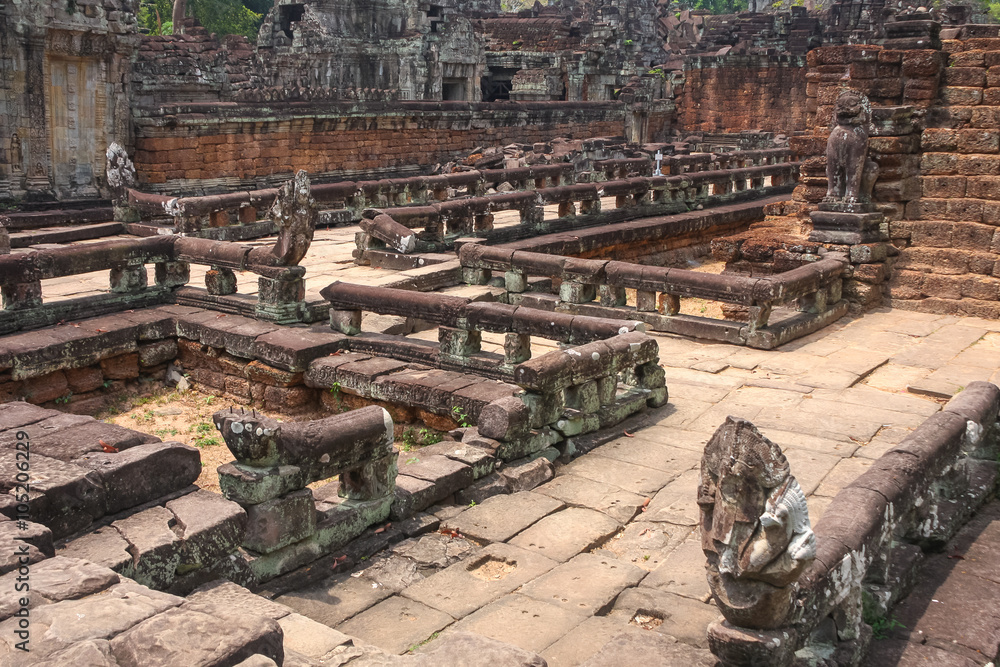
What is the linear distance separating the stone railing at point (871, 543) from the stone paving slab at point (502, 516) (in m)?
1.85

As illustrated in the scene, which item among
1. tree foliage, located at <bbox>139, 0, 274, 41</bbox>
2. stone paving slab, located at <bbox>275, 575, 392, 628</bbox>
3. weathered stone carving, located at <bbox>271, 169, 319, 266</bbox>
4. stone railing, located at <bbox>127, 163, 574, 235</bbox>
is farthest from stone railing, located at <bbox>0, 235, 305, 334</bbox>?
tree foliage, located at <bbox>139, 0, 274, 41</bbox>

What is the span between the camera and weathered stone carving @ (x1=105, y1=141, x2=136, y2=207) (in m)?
15.4

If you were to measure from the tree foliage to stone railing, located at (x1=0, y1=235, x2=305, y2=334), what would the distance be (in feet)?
127

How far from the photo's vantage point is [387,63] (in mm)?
31781

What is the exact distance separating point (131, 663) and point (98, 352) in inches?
253

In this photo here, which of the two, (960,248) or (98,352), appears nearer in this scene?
(98,352)

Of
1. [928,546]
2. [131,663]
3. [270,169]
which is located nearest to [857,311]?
[928,546]

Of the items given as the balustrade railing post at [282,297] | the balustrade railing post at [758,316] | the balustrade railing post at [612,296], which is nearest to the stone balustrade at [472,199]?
the balustrade railing post at [282,297]

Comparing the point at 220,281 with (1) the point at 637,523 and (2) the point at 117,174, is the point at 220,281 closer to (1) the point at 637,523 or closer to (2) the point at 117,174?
(1) the point at 637,523

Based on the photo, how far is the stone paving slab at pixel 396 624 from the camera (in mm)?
4411

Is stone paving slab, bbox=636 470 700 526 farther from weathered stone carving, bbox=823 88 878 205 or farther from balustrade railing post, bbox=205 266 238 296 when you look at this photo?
weathered stone carving, bbox=823 88 878 205

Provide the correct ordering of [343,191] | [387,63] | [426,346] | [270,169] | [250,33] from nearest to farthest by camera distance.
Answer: [426,346]
[343,191]
[270,169]
[387,63]
[250,33]

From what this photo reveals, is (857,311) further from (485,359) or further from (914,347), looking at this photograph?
(485,359)

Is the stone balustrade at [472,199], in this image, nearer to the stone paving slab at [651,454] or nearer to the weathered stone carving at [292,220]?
the weathered stone carving at [292,220]
